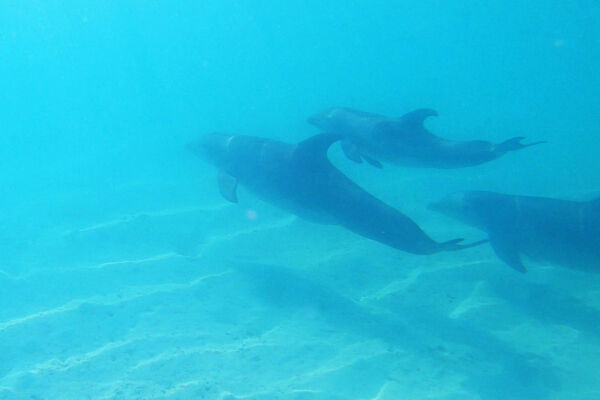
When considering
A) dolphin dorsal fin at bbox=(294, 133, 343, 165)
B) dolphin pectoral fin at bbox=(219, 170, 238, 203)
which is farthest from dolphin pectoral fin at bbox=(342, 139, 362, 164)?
dolphin dorsal fin at bbox=(294, 133, 343, 165)

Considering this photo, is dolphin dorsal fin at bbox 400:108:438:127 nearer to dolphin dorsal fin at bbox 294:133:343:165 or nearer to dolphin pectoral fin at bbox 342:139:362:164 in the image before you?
dolphin pectoral fin at bbox 342:139:362:164

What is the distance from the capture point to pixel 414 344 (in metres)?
5.86

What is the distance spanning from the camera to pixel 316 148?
19.3 ft

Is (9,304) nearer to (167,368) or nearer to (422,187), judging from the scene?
(167,368)

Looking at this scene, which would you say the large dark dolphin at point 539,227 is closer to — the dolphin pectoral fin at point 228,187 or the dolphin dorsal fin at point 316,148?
the dolphin dorsal fin at point 316,148

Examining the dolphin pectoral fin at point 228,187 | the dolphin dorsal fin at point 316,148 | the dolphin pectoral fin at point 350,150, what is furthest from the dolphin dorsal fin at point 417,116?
the dolphin pectoral fin at point 228,187

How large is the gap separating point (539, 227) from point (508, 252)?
64 centimetres

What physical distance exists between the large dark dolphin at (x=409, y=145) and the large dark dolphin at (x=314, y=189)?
211 cm

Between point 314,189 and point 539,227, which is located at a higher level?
point 314,189

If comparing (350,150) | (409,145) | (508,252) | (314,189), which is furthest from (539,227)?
(314,189)

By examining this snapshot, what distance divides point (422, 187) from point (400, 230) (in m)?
8.26

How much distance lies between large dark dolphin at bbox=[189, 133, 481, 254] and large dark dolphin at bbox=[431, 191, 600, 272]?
2.99 m

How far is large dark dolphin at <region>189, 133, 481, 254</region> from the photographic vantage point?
5.21 m

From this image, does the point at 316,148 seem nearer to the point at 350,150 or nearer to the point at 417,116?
the point at 417,116
